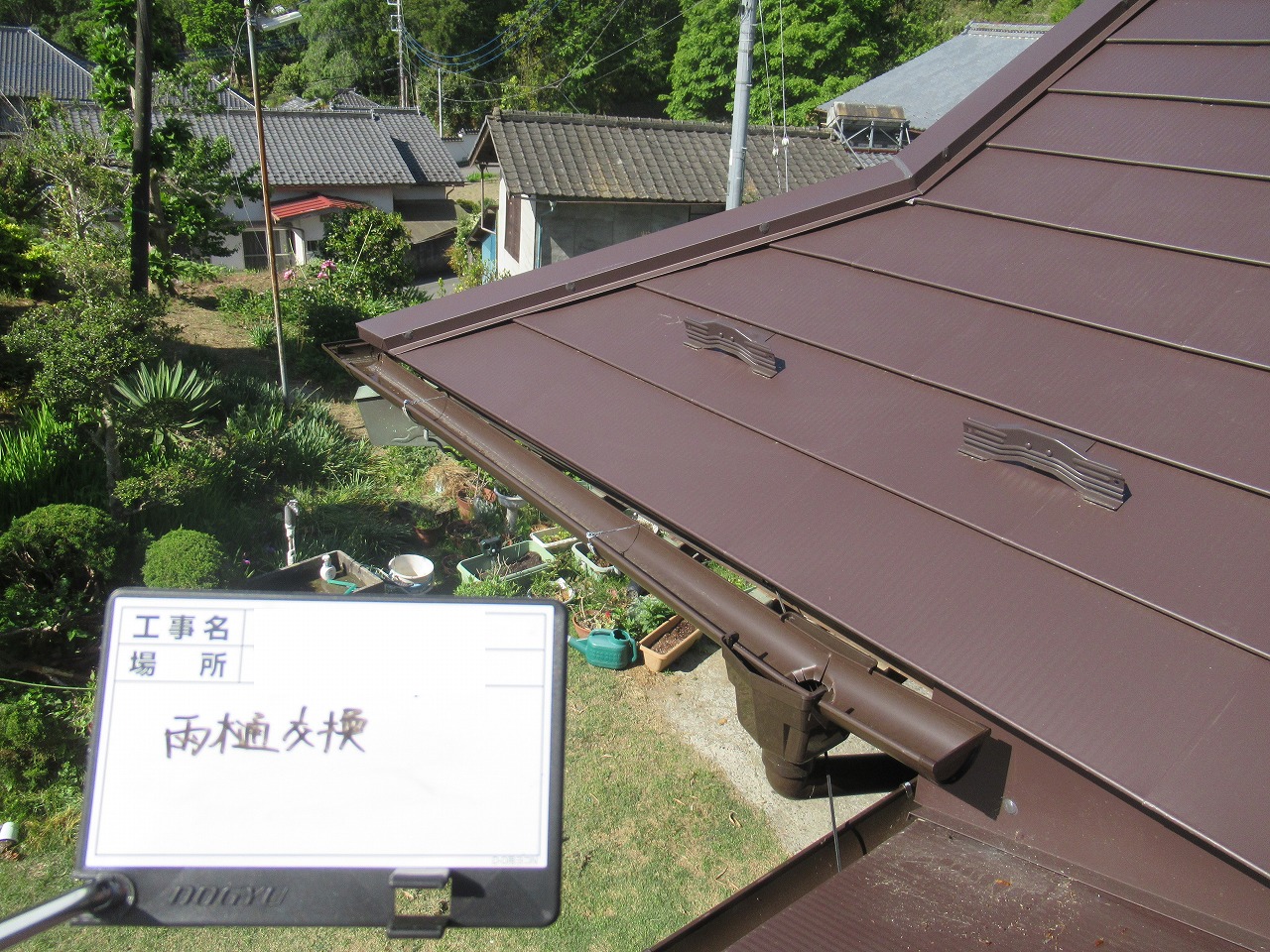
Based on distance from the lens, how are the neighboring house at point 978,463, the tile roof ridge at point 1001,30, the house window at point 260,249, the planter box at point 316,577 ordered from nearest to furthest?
the neighboring house at point 978,463
the planter box at point 316,577
the tile roof ridge at point 1001,30
the house window at point 260,249

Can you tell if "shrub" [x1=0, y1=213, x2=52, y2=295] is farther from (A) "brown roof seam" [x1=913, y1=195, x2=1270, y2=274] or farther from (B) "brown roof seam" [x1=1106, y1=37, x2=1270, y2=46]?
(B) "brown roof seam" [x1=1106, y1=37, x2=1270, y2=46]

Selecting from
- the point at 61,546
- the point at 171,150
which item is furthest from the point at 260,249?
the point at 61,546

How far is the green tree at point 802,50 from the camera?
2733cm

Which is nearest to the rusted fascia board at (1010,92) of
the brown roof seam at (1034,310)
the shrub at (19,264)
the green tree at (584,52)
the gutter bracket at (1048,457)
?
the brown roof seam at (1034,310)

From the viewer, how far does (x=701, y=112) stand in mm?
32969

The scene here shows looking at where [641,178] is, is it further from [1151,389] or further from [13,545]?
[1151,389]

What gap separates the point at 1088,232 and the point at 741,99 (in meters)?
6.44

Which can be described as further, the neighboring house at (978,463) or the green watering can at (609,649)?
the green watering can at (609,649)

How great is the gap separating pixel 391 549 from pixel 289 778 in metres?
7.72

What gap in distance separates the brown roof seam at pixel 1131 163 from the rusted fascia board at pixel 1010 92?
0.13 meters

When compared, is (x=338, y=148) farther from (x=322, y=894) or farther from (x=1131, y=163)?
(x=322, y=894)

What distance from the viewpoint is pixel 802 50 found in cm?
2777

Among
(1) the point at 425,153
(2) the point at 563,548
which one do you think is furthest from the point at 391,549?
(1) the point at 425,153

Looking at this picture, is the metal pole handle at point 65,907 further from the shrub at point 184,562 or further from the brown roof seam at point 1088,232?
the shrub at point 184,562
